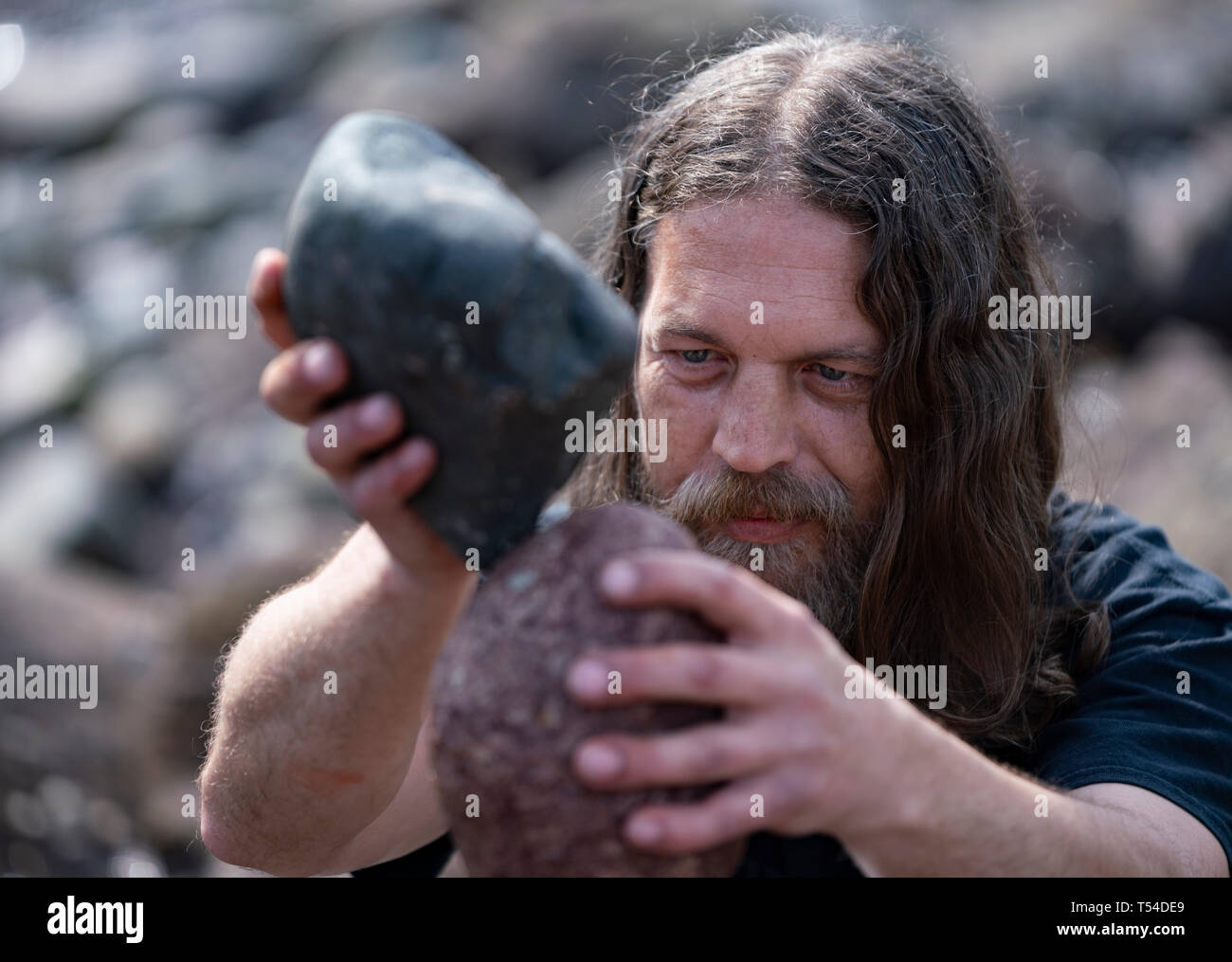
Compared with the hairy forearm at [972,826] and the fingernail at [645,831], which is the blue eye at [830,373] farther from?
the fingernail at [645,831]

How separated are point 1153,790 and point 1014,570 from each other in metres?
0.67

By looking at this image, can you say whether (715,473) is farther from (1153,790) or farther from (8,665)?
(8,665)

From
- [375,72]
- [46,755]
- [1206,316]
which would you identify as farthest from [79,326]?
[1206,316]

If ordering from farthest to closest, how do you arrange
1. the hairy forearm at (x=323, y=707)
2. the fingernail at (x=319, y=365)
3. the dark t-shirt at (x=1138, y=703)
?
the dark t-shirt at (x=1138, y=703)
the hairy forearm at (x=323, y=707)
the fingernail at (x=319, y=365)

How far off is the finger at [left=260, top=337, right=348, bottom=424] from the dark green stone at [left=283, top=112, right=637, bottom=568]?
0.08 feet

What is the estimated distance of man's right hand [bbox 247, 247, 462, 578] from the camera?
170 cm

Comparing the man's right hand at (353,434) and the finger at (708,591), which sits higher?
the man's right hand at (353,434)

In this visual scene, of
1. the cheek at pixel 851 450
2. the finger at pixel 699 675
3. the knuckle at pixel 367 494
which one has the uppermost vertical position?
the cheek at pixel 851 450

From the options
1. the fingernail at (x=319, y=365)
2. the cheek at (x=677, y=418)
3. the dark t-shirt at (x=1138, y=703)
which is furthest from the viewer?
the cheek at (x=677, y=418)

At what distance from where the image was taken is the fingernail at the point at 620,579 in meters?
1.60

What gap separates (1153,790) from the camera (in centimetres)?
243

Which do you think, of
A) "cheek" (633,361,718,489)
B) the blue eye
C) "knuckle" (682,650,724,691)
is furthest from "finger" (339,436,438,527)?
the blue eye

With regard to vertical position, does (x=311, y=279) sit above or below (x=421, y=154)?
below

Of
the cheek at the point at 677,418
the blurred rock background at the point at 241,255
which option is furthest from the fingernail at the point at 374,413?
the blurred rock background at the point at 241,255
